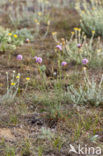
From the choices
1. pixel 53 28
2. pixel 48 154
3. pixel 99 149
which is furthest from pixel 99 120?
pixel 53 28

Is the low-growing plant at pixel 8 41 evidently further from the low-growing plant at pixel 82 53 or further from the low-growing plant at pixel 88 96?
the low-growing plant at pixel 88 96

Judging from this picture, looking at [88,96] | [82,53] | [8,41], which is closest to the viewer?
[88,96]

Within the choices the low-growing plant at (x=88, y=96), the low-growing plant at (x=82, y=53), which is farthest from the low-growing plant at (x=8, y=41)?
the low-growing plant at (x=88, y=96)

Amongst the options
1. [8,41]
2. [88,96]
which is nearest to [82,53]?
[88,96]

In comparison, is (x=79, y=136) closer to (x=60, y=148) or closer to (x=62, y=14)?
(x=60, y=148)

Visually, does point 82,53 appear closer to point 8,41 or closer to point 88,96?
point 88,96

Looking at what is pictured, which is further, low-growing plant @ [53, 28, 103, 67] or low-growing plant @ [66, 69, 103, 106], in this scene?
low-growing plant @ [53, 28, 103, 67]

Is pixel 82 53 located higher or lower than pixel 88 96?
higher

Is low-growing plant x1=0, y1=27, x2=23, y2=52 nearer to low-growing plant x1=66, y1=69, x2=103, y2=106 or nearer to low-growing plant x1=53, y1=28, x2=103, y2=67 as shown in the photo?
low-growing plant x1=53, y1=28, x2=103, y2=67

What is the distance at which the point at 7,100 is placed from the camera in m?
2.89

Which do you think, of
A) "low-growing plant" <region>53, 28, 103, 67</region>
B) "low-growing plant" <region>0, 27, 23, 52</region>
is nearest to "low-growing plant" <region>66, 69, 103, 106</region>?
"low-growing plant" <region>53, 28, 103, 67</region>

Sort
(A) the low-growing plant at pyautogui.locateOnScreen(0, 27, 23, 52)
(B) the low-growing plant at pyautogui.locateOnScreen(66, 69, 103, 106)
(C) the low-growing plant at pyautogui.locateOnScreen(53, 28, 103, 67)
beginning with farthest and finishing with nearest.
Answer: (A) the low-growing plant at pyautogui.locateOnScreen(0, 27, 23, 52) → (C) the low-growing plant at pyautogui.locateOnScreen(53, 28, 103, 67) → (B) the low-growing plant at pyautogui.locateOnScreen(66, 69, 103, 106)

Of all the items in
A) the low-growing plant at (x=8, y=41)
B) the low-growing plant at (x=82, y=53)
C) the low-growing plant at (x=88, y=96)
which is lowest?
the low-growing plant at (x=88, y=96)

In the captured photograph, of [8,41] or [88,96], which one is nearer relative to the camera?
[88,96]
